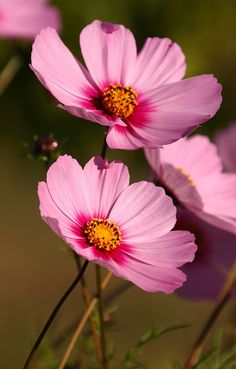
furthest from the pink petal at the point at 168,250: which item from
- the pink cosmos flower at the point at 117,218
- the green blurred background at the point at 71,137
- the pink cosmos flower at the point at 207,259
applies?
the green blurred background at the point at 71,137

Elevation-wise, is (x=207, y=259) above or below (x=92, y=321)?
below

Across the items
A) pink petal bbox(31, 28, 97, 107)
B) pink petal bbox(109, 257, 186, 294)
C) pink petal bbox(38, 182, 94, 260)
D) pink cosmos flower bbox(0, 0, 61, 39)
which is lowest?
pink cosmos flower bbox(0, 0, 61, 39)

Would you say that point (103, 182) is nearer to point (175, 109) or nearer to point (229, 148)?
point (175, 109)

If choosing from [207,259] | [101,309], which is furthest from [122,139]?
[207,259]

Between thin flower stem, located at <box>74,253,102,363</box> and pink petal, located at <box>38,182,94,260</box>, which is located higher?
pink petal, located at <box>38,182,94,260</box>

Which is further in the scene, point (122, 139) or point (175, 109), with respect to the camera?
point (175, 109)

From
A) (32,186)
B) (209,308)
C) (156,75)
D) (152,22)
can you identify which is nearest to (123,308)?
(209,308)

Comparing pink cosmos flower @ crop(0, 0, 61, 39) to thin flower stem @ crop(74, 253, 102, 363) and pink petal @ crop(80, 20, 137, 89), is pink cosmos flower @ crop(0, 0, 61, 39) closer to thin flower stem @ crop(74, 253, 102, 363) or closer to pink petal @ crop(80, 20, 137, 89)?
pink petal @ crop(80, 20, 137, 89)

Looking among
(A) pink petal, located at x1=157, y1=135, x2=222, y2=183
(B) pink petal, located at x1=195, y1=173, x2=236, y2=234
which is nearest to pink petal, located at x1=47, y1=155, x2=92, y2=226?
(B) pink petal, located at x1=195, y1=173, x2=236, y2=234
